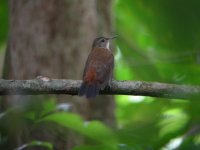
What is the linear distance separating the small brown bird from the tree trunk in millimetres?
269

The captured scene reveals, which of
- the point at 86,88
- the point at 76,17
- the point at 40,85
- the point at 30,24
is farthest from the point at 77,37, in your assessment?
the point at 40,85

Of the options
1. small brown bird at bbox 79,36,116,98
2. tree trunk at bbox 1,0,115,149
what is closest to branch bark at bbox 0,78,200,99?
small brown bird at bbox 79,36,116,98

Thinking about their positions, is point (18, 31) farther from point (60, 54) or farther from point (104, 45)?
point (104, 45)

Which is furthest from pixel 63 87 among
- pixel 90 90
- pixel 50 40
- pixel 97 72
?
pixel 50 40

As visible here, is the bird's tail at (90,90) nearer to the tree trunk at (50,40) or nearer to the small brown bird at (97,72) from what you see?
the small brown bird at (97,72)

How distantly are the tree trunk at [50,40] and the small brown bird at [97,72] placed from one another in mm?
269

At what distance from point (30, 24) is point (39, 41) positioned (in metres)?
0.21

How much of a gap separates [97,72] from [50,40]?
976 mm

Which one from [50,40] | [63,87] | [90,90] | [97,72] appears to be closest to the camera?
[63,87]

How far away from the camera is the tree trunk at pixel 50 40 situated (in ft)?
14.5

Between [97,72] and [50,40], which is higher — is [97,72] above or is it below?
below

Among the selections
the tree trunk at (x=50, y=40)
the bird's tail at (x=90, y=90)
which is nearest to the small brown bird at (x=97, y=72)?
the bird's tail at (x=90, y=90)

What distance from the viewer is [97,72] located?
12.1 feet

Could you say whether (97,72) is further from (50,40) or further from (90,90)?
(50,40)
